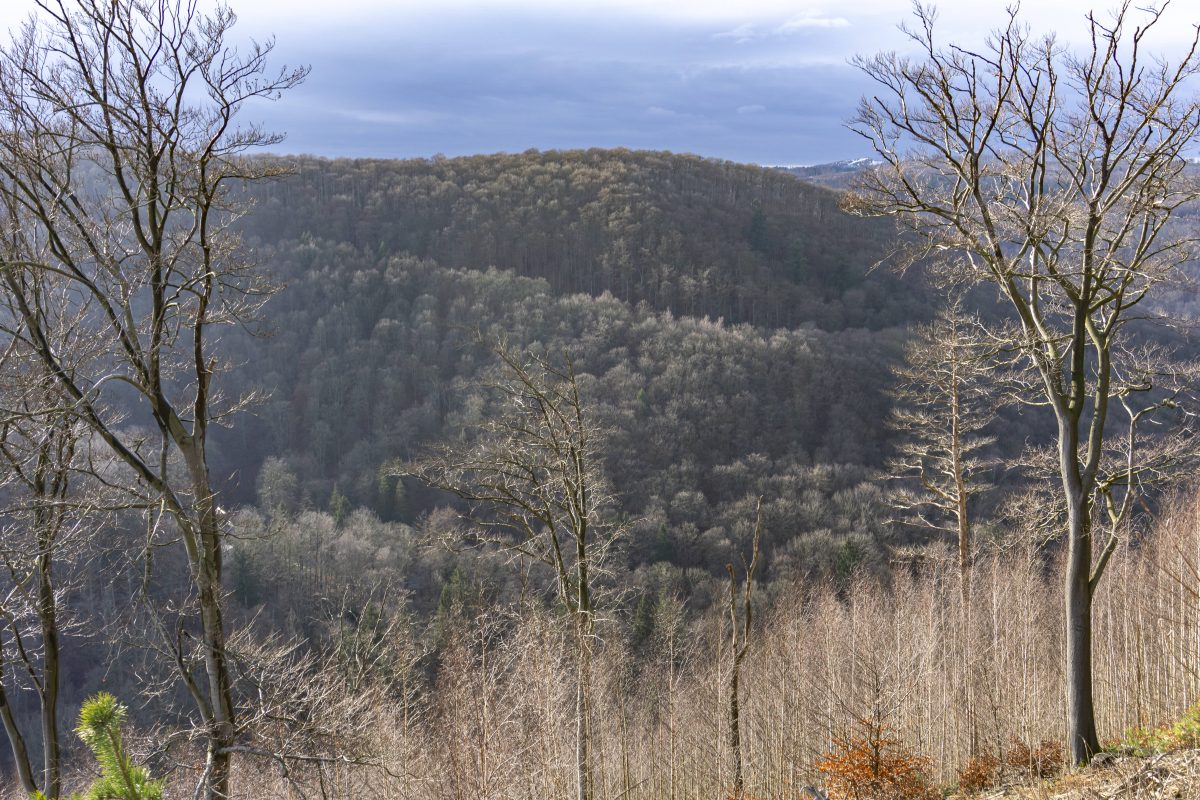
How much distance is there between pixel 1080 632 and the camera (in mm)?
7367

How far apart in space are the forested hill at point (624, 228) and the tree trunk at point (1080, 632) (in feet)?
214

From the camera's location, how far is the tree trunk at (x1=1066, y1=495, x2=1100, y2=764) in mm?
7289

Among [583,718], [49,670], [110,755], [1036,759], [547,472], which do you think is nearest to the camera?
[110,755]

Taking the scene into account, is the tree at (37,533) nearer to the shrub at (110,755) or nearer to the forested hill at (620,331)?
the shrub at (110,755)

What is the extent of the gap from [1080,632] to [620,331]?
55.6 m

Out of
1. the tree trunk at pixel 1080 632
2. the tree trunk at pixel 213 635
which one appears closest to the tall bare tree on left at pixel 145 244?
the tree trunk at pixel 213 635

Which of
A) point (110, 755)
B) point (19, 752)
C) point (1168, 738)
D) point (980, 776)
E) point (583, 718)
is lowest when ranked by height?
point (980, 776)

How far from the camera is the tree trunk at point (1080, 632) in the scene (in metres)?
7.29

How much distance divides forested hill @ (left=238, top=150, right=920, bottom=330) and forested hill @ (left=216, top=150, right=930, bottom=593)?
261 millimetres

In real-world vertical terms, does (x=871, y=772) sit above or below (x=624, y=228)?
below

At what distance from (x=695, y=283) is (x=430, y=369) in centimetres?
2662

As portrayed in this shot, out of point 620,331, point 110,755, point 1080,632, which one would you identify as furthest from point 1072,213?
point 620,331

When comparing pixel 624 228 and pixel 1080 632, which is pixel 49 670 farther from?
pixel 624 228

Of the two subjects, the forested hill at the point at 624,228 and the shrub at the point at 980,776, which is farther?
the forested hill at the point at 624,228
